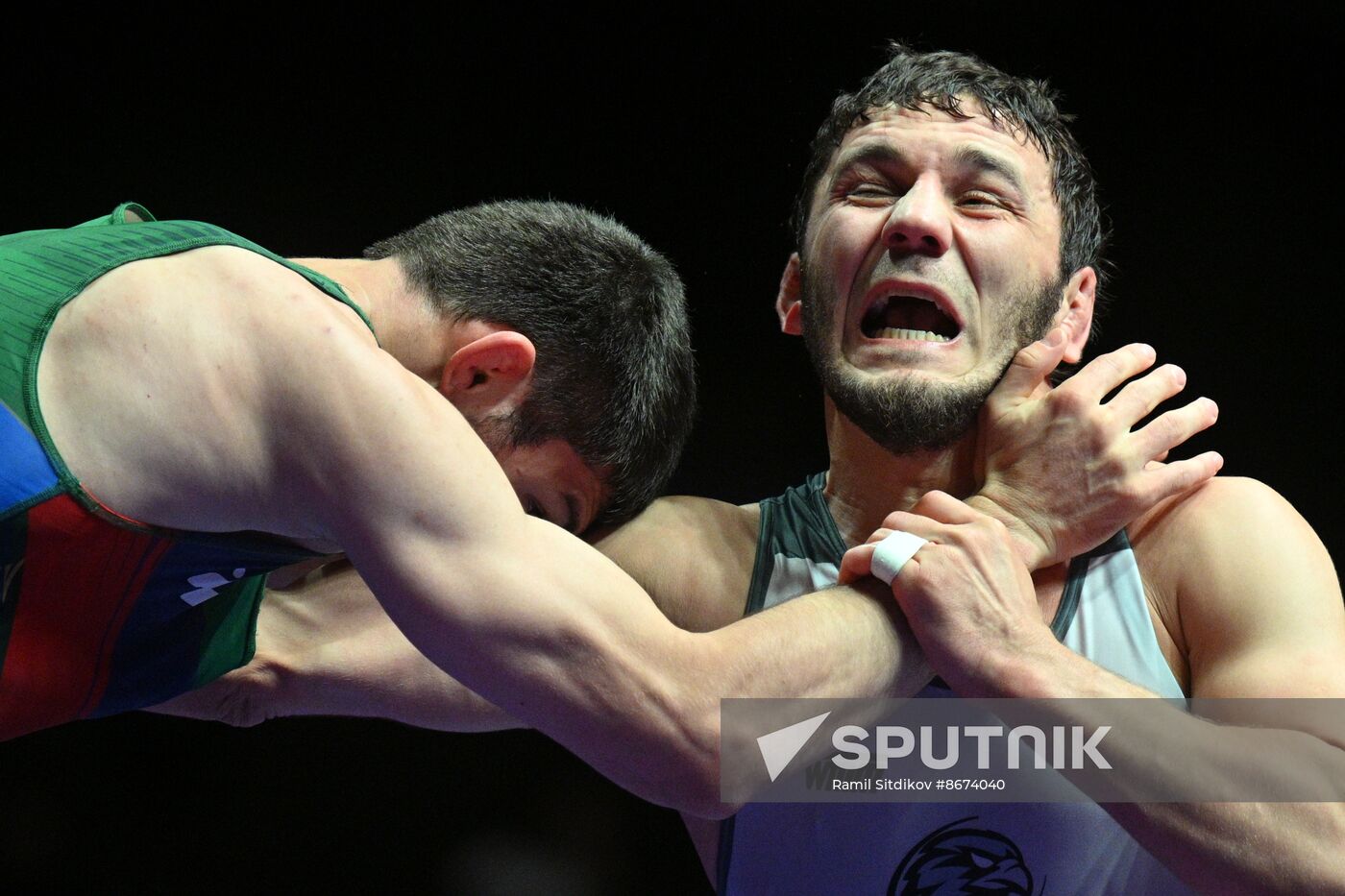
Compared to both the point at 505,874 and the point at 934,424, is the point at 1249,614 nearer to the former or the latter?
the point at 934,424

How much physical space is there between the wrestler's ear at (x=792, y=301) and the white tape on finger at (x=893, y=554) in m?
0.68

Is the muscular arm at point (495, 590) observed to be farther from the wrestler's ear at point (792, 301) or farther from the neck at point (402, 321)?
the wrestler's ear at point (792, 301)

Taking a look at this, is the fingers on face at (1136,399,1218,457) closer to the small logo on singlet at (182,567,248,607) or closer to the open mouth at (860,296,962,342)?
the open mouth at (860,296,962,342)

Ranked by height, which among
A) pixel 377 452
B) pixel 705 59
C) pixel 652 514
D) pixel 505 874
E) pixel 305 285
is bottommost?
pixel 505 874

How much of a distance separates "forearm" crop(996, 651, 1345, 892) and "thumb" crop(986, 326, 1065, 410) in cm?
51

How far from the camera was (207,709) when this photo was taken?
6.71ft

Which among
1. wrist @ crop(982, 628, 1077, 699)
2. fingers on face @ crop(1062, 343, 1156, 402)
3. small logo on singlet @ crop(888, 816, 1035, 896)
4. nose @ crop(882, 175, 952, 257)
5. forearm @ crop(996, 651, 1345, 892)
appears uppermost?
nose @ crop(882, 175, 952, 257)

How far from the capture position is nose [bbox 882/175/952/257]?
6.33ft

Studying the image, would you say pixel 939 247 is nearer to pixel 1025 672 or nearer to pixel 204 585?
pixel 1025 672

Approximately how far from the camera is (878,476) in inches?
81.7

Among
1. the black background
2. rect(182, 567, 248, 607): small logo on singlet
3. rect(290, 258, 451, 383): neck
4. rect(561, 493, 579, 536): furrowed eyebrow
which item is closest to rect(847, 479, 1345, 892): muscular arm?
rect(561, 493, 579, 536): furrowed eyebrow

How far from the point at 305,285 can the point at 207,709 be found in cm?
95

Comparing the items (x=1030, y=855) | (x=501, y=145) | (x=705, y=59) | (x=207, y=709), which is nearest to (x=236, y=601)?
(x=207, y=709)

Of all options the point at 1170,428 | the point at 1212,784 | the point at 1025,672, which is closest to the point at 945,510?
the point at 1025,672
